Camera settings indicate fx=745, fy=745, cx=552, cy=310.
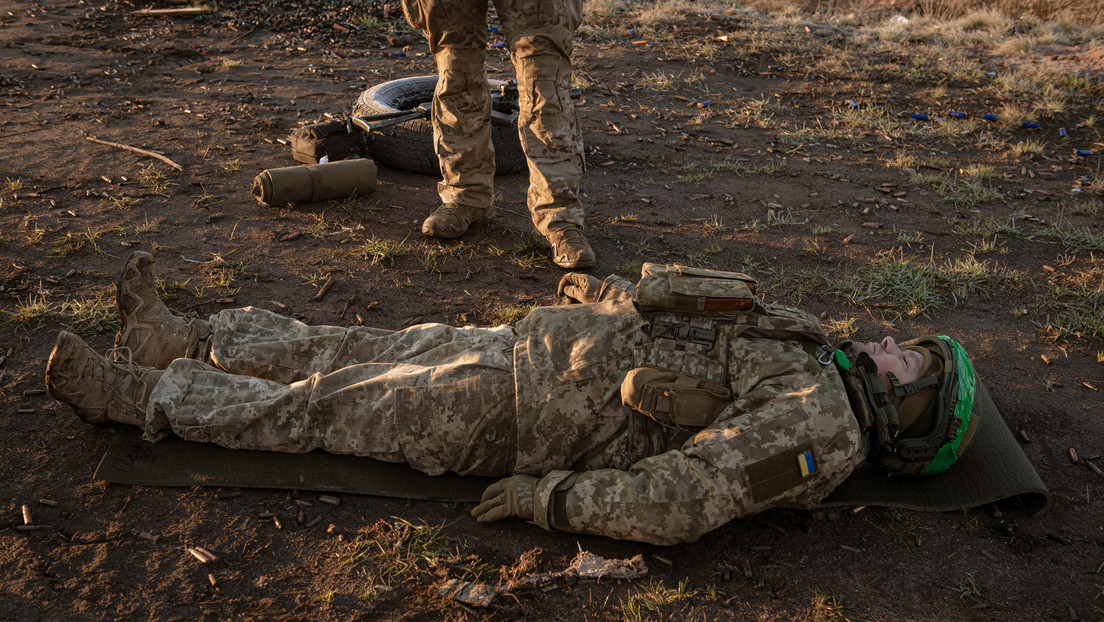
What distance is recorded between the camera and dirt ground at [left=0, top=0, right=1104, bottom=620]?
2617 millimetres

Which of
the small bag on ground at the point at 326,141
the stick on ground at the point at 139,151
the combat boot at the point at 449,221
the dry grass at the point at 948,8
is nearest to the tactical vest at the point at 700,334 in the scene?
the combat boot at the point at 449,221

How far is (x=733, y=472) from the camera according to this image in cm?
246

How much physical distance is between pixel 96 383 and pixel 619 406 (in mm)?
2017

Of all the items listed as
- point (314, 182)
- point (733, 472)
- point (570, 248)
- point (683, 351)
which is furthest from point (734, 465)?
point (314, 182)

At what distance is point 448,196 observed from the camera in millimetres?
5074

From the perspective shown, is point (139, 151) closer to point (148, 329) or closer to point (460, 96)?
point (460, 96)

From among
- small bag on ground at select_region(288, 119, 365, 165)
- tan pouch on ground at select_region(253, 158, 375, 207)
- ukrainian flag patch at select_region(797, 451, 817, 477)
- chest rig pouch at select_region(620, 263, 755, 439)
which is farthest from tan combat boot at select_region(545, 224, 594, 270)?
ukrainian flag patch at select_region(797, 451, 817, 477)

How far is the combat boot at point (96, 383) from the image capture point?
2.78m

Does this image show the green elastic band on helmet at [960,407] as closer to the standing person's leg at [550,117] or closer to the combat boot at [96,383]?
the standing person's leg at [550,117]

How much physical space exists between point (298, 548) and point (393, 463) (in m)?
0.50

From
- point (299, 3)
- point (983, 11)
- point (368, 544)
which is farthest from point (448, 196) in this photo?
point (983, 11)

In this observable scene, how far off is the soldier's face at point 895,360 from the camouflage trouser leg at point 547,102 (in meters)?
2.28

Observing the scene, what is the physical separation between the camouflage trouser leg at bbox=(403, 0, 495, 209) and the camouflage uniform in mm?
2157

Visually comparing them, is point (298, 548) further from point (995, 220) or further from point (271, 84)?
point (271, 84)
